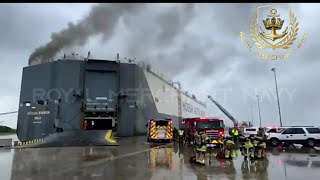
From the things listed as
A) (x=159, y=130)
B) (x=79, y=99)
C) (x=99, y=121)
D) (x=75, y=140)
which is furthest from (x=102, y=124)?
(x=159, y=130)

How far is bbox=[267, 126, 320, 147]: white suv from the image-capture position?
20688 millimetres

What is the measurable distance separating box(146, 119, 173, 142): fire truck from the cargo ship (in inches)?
102

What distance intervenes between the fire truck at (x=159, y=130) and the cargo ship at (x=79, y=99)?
2579mm

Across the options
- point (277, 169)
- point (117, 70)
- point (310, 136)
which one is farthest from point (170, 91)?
point (277, 169)

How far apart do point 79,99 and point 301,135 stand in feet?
58.6

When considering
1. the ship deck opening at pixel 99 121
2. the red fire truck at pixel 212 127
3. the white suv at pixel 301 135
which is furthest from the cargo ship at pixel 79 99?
the white suv at pixel 301 135

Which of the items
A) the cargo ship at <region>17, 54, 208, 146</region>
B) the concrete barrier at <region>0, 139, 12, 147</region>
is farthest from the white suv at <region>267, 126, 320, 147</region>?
the concrete barrier at <region>0, 139, 12, 147</region>

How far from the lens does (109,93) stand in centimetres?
2727

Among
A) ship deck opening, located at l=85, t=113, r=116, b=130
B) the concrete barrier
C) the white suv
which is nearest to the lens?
the white suv

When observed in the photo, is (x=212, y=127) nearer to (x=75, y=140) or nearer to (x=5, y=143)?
(x=75, y=140)

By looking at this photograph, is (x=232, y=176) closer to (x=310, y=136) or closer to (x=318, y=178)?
(x=318, y=178)

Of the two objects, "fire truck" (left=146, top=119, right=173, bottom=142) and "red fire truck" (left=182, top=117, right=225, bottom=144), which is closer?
"red fire truck" (left=182, top=117, right=225, bottom=144)

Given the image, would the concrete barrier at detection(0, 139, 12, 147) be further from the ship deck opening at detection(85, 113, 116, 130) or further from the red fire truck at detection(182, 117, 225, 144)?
the red fire truck at detection(182, 117, 225, 144)

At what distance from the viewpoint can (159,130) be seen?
25.9 metres
